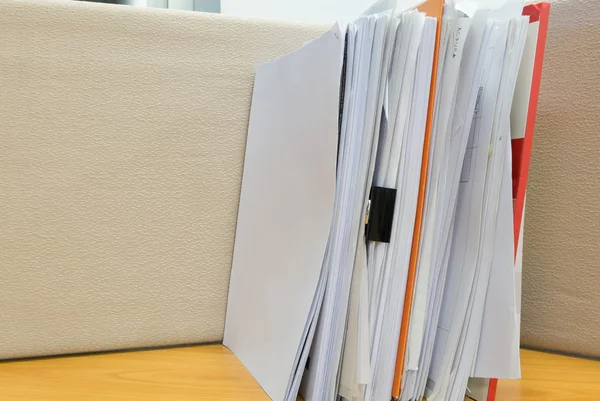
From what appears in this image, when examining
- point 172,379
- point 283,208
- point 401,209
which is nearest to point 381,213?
point 401,209

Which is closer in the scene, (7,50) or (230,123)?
(7,50)

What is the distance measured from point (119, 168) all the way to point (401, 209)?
360 mm

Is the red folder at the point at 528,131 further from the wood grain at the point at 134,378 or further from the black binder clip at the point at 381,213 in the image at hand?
the wood grain at the point at 134,378

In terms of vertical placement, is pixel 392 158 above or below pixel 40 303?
above

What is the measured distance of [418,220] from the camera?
0.53 meters

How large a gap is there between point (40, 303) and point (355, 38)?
478mm

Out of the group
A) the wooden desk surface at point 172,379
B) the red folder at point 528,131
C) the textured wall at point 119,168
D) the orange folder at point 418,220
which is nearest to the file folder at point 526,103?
the red folder at point 528,131

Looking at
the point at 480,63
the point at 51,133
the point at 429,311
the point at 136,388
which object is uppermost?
the point at 480,63

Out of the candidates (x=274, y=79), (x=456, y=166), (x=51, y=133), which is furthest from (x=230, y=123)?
(x=456, y=166)

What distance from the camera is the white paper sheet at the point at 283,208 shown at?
53 centimetres

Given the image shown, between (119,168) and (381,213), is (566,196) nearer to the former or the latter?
(381,213)

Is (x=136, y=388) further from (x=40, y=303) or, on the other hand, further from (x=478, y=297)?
(x=478, y=297)

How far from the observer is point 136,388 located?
584 millimetres

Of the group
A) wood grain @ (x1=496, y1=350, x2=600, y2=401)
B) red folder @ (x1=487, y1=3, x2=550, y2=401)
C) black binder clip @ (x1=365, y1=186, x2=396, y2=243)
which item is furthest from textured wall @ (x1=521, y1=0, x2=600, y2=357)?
black binder clip @ (x1=365, y1=186, x2=396, y2=243)
